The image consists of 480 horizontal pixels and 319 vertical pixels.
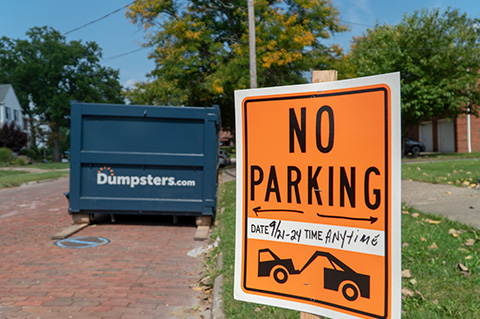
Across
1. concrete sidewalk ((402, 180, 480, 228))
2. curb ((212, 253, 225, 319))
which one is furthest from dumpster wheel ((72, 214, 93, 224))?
concrete sidewalk ((402, 180, 480, 228))

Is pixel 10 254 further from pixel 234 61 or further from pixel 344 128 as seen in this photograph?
pixel 234 61

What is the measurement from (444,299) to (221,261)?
276cm

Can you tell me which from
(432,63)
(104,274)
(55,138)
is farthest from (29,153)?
(104,274)

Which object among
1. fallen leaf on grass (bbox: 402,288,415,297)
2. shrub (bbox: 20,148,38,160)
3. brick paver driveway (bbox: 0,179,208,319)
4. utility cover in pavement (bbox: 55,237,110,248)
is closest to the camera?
fallen leaf on grass (bbox: 402,288,415,297)

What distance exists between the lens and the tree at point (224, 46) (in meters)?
23.2

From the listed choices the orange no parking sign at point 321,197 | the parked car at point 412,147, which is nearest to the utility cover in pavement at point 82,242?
the orange no parking sign at point 321,197

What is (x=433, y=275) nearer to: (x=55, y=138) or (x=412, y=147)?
(x=412, y=147)

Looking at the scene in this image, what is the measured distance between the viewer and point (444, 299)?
3.80 meters

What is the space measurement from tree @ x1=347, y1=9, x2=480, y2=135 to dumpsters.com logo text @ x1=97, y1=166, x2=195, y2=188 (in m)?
19.8

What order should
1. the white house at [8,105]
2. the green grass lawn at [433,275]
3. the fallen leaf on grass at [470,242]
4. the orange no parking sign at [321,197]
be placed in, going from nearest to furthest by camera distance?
the orange no parking sign at [321,197], the green grass lawn at [433,275], the fallen leaf on grass at [470,242], the white house at [8,105]

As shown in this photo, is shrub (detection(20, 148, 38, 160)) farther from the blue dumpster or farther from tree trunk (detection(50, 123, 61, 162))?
the blue dumpster

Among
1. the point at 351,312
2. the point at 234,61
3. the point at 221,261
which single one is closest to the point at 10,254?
the point at 221,261

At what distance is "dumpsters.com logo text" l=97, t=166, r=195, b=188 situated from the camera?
8.58 metres

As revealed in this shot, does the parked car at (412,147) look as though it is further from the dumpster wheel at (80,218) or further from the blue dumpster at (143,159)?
the dumpster wheel at (80,218)
